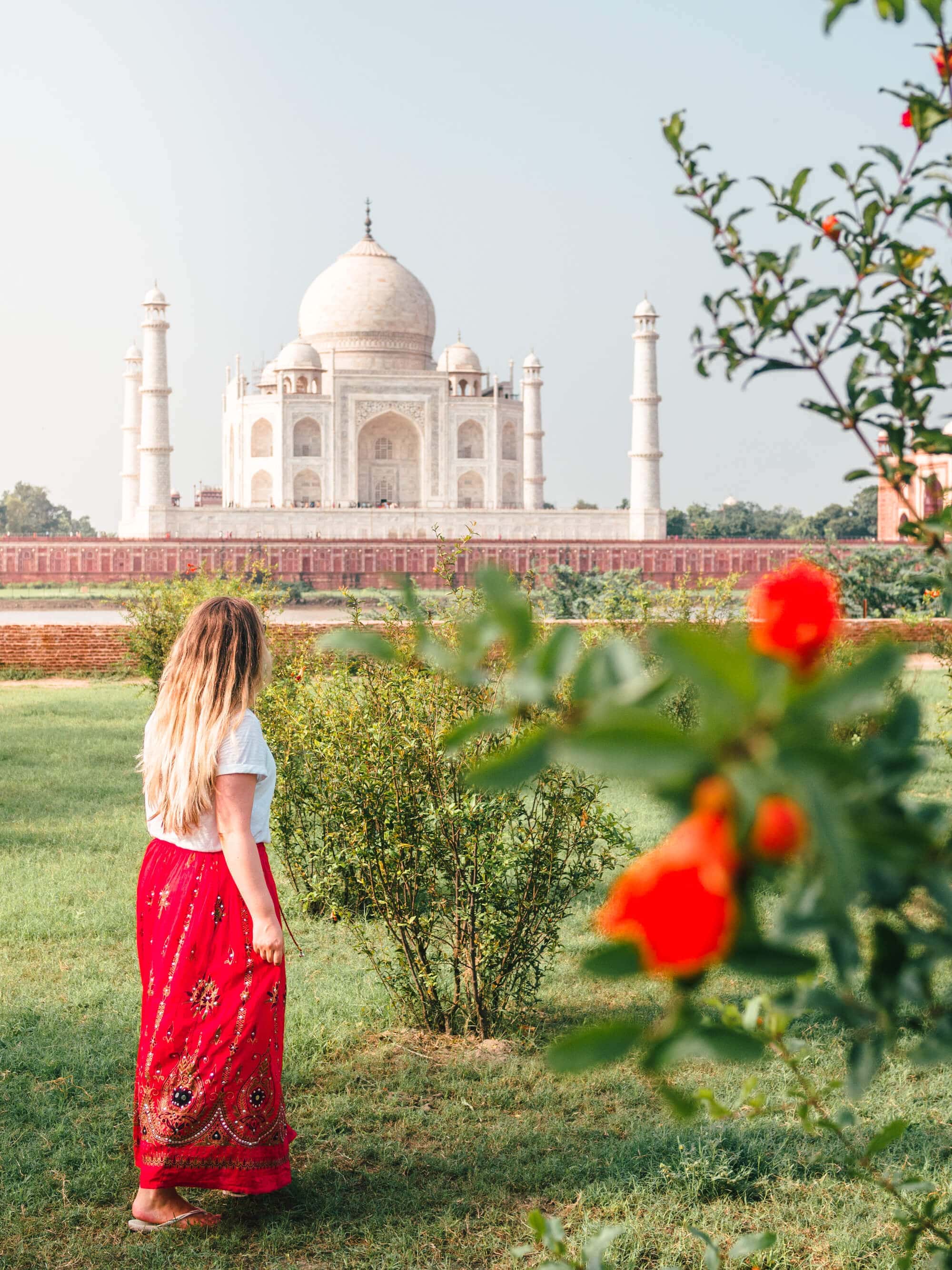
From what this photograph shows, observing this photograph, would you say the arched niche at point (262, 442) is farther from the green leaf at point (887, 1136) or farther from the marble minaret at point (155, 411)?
the green leaf at point (887, 1136)

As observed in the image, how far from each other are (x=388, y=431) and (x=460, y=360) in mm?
2509

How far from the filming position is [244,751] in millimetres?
1696

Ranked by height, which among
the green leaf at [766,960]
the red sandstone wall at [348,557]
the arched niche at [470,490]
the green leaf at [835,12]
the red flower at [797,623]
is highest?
the arched niche at [470,490]

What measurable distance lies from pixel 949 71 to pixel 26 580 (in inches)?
847

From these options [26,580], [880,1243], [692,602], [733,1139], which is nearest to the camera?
[880,1243]

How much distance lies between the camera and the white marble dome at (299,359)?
2725 cm

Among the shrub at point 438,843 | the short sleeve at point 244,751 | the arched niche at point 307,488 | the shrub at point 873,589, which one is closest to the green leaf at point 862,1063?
the short sleeve at point 244,751

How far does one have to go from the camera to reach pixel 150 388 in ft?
74.7

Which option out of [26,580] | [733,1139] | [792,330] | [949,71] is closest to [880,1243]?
[733,1139]

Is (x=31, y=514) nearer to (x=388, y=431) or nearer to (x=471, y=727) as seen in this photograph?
(x=388, y=431)

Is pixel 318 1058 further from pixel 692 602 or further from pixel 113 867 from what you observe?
pixel 692 602

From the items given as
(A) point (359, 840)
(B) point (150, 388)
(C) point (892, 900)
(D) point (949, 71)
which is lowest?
(A) point (359, 840)

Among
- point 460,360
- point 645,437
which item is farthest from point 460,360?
point 645,437

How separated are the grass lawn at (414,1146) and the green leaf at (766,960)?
56.0 inches
